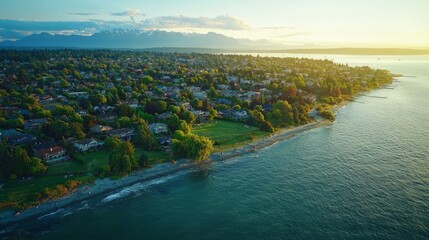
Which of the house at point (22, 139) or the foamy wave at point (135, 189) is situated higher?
the house at point (22, 139)

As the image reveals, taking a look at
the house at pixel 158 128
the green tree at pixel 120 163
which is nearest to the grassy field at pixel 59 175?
the green tree at pixel 120 163

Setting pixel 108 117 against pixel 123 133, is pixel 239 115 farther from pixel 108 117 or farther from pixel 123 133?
pixel 108 117

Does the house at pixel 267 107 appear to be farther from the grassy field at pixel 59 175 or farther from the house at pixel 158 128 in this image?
the grassy field at pixel 59 175

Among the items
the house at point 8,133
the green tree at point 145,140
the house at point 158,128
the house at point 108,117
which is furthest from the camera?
the house at point 108,117

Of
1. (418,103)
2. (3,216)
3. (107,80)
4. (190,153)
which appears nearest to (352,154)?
(190,153)

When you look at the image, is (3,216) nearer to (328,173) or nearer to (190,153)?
(190,153)
